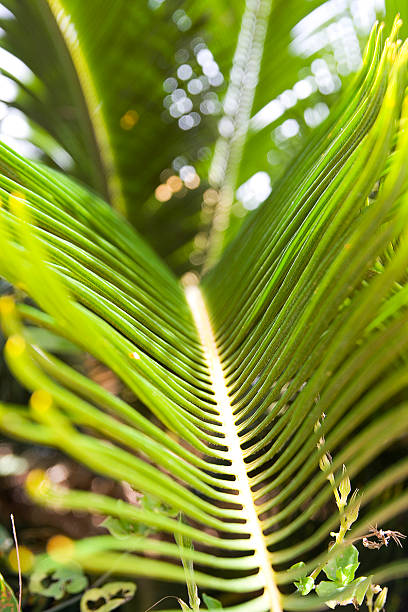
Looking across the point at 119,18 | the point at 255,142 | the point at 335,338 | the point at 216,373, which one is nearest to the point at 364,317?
the point at 335,338

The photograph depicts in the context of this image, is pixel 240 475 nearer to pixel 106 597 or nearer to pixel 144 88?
pixel 106 597

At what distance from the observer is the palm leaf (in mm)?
245

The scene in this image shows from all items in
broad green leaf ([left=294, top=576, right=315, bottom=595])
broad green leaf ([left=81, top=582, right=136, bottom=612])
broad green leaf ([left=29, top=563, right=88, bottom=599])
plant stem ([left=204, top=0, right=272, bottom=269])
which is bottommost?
broad green leaf ([left=29, top=563, right=88, bottom=599])

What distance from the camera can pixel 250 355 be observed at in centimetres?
50

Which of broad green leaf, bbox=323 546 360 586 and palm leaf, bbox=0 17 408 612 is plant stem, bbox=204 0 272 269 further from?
broad green leaf, bbox=323 546 360 586

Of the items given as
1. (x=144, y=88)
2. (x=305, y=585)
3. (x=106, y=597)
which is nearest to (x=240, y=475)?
(x=305, y=585)

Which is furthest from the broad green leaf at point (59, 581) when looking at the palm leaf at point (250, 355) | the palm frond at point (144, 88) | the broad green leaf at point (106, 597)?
the palm frond at point (144, 88)

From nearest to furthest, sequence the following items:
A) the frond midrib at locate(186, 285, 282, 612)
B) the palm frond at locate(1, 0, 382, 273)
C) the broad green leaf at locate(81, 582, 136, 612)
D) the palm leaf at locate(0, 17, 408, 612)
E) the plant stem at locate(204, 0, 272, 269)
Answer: the palm leaf at locate(0, 17, 408, 612)
the frond midrib at locate(186, 285, 282, 612)
the broad green leaf at locate(81, 582, 136, 612)
the palm frond at locate(1, 0, 382, 273)
the plant stem at locate(204, 0, 272, 269)

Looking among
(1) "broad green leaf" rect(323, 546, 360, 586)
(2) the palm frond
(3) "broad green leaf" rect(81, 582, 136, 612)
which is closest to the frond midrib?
(1) "broad green leaf" rect(323, 546, 360, 586)

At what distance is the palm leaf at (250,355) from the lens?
0.80ft

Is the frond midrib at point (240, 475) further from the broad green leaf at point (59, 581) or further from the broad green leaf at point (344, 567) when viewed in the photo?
the broad green leaf at point (59, 581)

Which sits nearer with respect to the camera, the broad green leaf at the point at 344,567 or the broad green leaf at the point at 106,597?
the broad green leaf at the point at 344,567

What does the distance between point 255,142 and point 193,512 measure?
1157mm

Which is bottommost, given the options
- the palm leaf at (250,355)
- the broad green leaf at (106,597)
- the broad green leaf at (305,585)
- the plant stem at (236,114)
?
the broad green leaf at (106,597)
